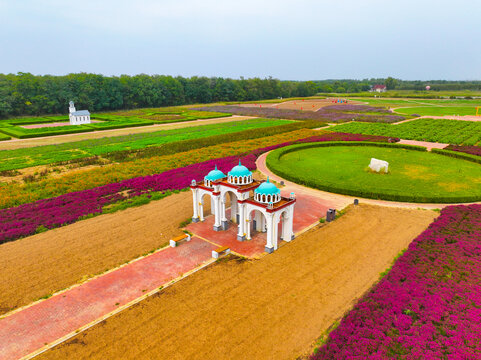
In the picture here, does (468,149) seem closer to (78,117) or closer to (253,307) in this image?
(253,307)

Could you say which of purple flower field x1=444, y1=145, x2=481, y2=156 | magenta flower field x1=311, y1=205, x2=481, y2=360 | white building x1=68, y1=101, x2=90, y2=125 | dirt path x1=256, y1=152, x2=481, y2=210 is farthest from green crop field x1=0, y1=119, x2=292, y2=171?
magenta flower field x1=311, y1=205, x2=481, y2=360

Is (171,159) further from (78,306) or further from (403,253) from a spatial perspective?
(403,253)

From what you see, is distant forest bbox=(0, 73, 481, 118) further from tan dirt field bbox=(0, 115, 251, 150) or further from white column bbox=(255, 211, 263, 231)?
white column bbox=(255, 211, 263, 231)

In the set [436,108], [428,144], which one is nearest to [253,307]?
[428,144]

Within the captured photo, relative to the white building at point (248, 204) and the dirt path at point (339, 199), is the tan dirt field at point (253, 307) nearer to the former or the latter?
the white building at point (248, 204)

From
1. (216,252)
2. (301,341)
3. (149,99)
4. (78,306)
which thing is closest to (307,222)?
(216,252)

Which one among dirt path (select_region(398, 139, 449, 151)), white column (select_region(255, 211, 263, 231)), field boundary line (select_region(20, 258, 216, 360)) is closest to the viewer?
field boundary line (select_region(20, 258, 216, 360))

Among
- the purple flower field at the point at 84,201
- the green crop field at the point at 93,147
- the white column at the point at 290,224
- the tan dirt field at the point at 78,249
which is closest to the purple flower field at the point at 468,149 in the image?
the purple flower field at the point at 84,201
